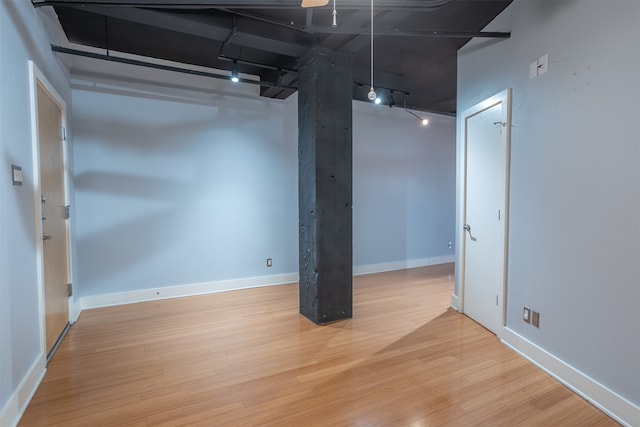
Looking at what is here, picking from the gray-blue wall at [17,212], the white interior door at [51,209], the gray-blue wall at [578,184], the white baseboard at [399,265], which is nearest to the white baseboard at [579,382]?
the gray-blue wall at [578,184]

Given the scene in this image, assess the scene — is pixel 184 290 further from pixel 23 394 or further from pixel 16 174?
pixel 16 174

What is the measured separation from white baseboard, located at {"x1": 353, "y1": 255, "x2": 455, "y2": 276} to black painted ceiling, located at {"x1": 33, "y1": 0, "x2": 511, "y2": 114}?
2.83 metres

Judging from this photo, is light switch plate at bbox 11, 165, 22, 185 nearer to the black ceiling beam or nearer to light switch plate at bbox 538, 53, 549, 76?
the black ceiling beam

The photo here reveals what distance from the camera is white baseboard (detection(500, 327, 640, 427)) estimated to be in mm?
1796

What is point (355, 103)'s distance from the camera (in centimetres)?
522

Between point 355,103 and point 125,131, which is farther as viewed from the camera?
point 355,103

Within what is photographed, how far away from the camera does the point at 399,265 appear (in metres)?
5.66

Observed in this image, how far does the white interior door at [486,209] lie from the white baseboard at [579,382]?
0.92ft

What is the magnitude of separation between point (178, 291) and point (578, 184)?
4.18 m

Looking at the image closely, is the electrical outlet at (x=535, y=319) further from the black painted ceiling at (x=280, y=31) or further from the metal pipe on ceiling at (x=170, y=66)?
the metal pipe on ceiling at (x=170, y=66)

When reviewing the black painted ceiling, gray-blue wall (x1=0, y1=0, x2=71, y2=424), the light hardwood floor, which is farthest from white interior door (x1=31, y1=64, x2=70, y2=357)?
the black painted ceiling

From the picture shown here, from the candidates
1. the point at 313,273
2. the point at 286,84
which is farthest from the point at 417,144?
the point at 313,273

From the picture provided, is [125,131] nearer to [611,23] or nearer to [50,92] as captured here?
[50,92]

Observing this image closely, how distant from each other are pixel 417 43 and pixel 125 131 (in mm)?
3445
